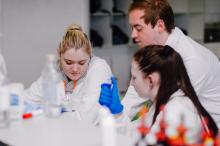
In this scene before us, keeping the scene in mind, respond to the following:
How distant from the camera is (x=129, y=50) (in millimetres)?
4508

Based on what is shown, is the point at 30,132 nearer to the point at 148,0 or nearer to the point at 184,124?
the point at 184,124

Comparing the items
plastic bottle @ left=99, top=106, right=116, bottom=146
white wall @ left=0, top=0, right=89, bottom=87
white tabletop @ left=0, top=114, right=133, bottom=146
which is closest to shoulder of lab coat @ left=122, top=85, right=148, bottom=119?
white tabletop @ left=0, top=114, right=133, bottom=146

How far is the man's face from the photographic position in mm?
1992

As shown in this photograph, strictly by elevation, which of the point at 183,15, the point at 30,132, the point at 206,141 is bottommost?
the point at 30,132

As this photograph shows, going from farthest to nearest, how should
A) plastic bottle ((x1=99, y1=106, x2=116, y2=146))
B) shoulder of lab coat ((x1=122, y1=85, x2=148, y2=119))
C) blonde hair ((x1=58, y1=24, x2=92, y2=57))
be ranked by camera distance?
blonde hair ((x1=58, y1=24, x2=92, y2=57)) → shoulder of lab coat ((x1=122, y1=85, x2=148, y2=119)) → plastic bottle ((x1=99, y1=106, x2=116, y2=146))

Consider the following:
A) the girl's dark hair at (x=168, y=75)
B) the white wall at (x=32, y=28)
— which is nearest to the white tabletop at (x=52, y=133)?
the girl's dark hair at (x=168, y=75)

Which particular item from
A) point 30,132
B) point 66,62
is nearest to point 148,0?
point 66,62

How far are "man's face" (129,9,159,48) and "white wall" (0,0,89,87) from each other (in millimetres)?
1712

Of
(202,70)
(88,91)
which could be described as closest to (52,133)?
(88,91)

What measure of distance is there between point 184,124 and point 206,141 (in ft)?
0.24

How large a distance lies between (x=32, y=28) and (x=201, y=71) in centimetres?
208

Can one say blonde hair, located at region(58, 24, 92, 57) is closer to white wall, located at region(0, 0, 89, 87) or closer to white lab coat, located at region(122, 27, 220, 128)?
white lab coat, located at region(122, 27, 220, 128)

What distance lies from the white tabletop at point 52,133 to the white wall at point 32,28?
1892mm

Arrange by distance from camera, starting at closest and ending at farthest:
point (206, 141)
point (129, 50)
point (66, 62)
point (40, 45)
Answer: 1. point (206, 141)
2. point (66, 62)
3. point (40, 45)
4. point (129, 50)
